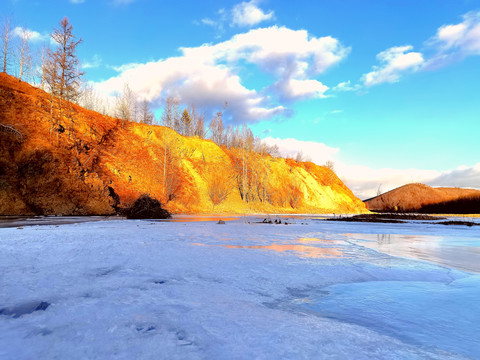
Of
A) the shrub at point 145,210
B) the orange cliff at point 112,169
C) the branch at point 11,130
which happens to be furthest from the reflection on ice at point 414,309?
the branch at point 11,130

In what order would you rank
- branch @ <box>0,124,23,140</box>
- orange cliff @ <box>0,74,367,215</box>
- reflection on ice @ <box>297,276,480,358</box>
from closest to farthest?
reflection on ice @ <box>297,276,480,358</box>, orange cliff @ <box>0,74,367,215</box>, branch @ <box>0,124,23,140</box>

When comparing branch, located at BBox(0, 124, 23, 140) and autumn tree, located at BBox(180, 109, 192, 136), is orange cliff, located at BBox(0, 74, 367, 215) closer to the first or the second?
branch, located at BBox(0, 124, 23, 140)

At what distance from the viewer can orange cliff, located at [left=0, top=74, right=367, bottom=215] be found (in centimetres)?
2061

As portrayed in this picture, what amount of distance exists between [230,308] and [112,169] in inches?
1136

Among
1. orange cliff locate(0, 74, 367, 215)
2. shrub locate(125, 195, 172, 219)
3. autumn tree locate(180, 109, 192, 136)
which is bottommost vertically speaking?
shrub locate(125, 195, 172, 219)

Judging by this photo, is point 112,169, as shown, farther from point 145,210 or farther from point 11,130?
point 145,210

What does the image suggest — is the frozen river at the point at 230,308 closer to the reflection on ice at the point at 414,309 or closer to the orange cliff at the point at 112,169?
the reflection on ice at the point at 414,309

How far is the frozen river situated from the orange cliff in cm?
1846

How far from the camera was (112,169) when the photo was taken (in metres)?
28.5

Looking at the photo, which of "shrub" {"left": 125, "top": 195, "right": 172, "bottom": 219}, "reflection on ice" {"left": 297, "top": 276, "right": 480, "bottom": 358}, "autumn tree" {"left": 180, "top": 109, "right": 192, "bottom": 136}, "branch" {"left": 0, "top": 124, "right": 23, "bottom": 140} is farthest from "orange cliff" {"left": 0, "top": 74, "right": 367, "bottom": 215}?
"reflection on ice" {"left": 297, "top": 276, "right": 480, "bottom": 358}

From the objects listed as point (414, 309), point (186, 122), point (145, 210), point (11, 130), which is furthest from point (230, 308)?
point (186, 122)

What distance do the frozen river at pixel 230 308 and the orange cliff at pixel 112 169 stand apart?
60.6 feet

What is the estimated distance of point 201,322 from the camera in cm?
220

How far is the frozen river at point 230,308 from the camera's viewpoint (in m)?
1.80
